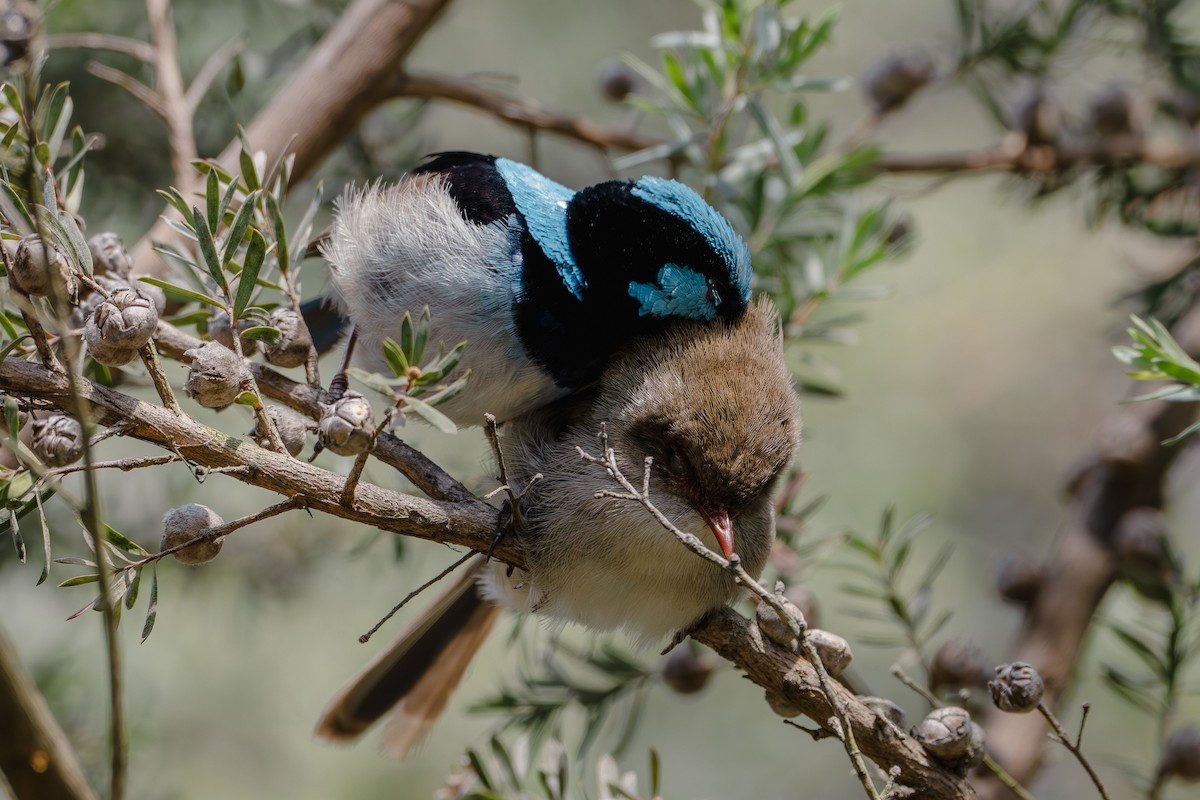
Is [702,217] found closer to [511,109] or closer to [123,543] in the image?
[511,109]

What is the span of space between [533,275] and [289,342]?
538 millimetres

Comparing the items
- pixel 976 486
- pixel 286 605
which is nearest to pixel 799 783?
pixel 976 486

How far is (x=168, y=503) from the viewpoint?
274 centimetres

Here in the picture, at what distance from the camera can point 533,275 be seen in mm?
1837

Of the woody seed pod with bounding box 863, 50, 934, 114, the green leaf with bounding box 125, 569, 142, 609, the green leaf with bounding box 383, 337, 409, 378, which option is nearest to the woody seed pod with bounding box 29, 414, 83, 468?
the green leaf with bounding box 125, 569, 142, 609

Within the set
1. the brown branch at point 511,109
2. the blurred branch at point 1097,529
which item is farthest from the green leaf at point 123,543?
the blurred branch at point 1097,529

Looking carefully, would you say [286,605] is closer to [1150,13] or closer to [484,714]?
[484,714]

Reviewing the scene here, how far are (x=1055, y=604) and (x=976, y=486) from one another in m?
2.36

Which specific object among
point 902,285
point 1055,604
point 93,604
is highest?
point 93,604

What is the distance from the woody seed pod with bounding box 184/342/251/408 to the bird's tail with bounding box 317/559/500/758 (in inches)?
33.6

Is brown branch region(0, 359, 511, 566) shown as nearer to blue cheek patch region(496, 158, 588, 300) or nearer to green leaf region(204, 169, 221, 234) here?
green leaf region(204, 169, 221, 234)

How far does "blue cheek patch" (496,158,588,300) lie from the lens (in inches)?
73.2

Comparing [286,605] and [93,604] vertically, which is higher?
[93,604]

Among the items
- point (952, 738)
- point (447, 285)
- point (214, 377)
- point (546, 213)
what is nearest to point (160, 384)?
point (214, 377)
